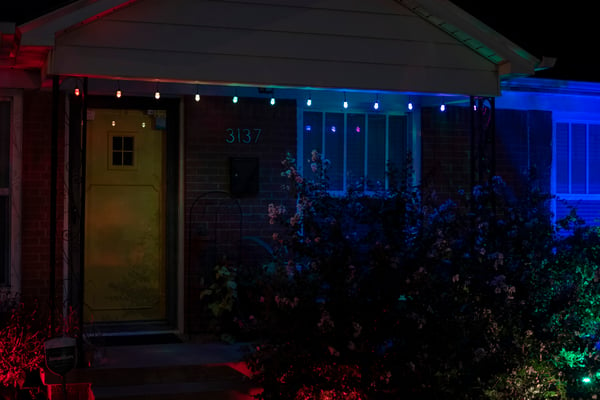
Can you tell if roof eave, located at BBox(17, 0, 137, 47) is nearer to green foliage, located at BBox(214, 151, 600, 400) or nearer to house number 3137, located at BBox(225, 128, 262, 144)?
green foliage, located at BBox(214, 151, 600, 400)

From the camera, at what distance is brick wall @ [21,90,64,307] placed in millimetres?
9281

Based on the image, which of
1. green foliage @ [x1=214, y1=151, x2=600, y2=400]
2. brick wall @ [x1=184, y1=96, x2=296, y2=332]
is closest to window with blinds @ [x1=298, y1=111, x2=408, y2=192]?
brick wall @ [x1=184, y1=96, x2=296, y2=332]

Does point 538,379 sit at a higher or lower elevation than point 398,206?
lower

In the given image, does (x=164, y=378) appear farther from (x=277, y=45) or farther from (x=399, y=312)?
(x=277, y=45)

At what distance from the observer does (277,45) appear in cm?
819

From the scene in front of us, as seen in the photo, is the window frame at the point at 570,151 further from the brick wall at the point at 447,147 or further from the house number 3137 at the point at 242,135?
the house number 3137 at the point at 242,135

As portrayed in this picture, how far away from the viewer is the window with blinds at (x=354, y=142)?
416 inches

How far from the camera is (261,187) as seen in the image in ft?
33.1

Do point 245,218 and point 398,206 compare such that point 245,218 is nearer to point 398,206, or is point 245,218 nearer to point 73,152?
point 73,152

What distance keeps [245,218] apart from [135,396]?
2.95 metres

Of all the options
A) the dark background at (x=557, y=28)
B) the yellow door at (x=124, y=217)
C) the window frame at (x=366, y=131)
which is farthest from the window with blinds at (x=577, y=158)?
the yellow door at (x=124, y=217)

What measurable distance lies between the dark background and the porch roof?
3.94 ft

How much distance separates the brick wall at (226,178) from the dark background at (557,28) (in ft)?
8.57

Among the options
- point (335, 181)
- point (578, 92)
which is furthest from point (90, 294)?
point (578, 92)
